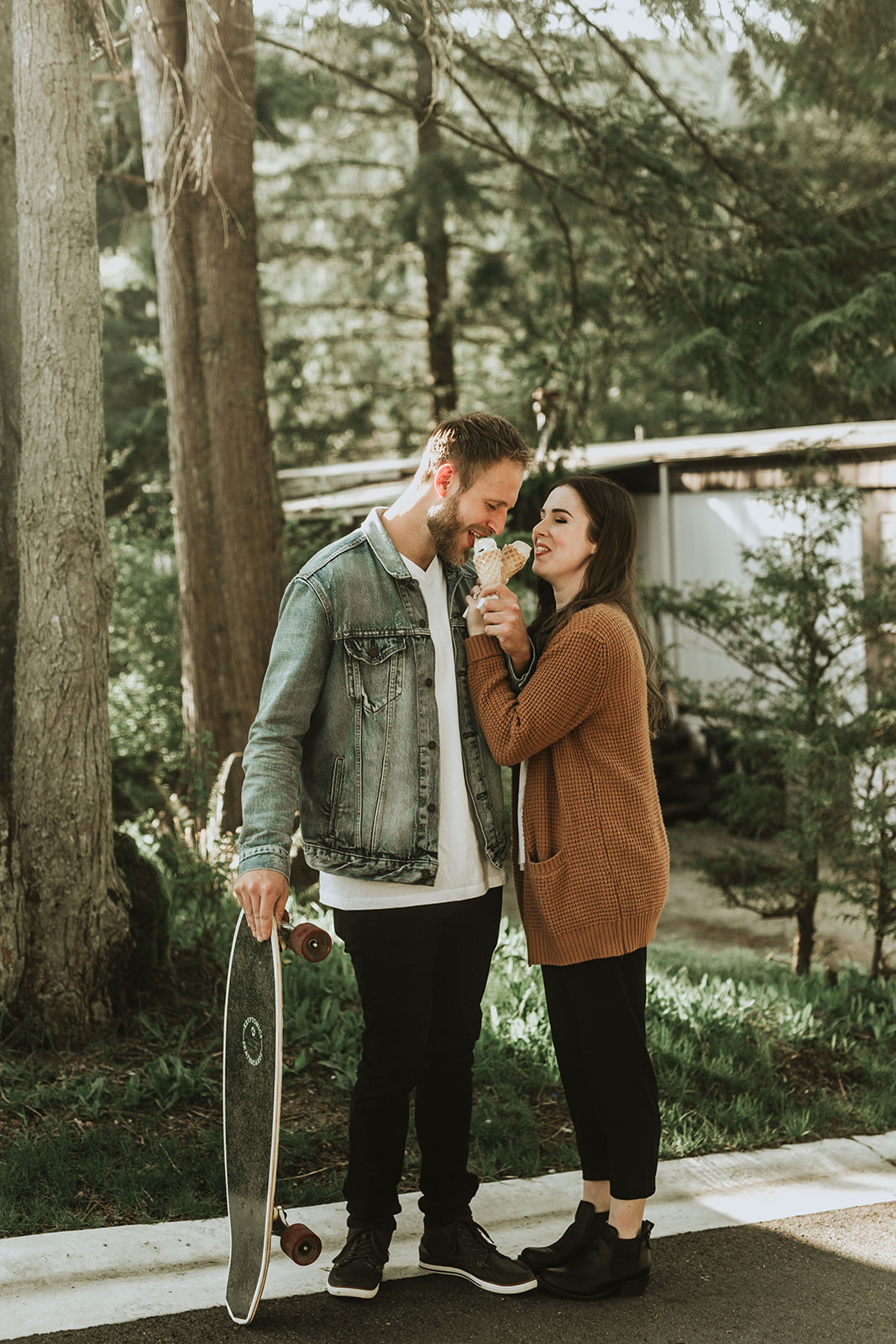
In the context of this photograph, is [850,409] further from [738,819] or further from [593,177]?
[738,819]

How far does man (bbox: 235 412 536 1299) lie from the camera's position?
2.77 m

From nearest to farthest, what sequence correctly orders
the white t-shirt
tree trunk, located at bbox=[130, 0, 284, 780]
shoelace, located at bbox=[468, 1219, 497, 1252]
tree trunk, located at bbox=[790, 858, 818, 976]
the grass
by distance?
the white t-shirt → shoelace, located at bbox=[468, 1219, 497, 1252] → the grass → tree trunk, located at bbox=[790, 858, 818, 976] → tree trunk, located at bbox=[130, 0, 284, 780]

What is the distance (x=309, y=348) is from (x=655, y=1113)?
55.3ft

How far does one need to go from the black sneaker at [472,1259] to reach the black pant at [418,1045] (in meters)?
0.04

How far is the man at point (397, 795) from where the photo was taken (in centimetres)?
277

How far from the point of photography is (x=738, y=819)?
645cm

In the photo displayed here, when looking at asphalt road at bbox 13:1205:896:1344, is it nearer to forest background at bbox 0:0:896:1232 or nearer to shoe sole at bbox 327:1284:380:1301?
shoe sole at bbox 327:1284:380:1301

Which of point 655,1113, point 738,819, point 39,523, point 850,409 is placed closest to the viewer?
point 655,1113

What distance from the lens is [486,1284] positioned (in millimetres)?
2936

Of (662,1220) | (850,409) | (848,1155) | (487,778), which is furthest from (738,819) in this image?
(850,409)

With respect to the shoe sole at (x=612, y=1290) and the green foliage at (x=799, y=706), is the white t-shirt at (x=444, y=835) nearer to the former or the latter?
the shoe sole at (x=612, y=1290)

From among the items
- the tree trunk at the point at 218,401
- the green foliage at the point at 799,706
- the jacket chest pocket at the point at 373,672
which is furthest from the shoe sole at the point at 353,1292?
the tree trunk at the point at 218,401

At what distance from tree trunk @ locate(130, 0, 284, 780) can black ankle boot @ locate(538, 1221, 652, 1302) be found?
5.26m

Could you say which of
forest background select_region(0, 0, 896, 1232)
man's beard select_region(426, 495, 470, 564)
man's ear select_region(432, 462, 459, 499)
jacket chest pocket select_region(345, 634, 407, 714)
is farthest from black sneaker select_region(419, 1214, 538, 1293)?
man's ear select_region(432, 462, 459, 499)
